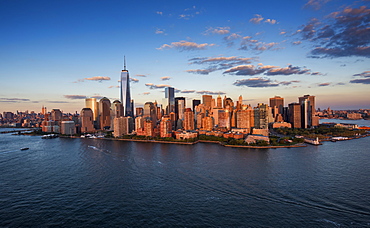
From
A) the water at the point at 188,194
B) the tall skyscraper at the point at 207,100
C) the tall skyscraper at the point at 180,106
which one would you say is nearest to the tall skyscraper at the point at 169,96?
the tall skyscraper at the point at 180,106

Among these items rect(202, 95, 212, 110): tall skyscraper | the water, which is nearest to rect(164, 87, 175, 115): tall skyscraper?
rect(202, 95, 212, 110): tall skyscraper

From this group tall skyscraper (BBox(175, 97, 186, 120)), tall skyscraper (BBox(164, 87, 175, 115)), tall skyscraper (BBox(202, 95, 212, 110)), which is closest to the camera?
tall skyscraper (BBox(175, 97, 186, 120))

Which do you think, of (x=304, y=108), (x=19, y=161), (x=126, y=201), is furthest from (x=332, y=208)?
(x=304, y=108)

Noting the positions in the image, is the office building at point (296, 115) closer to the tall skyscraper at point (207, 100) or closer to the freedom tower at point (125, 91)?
the tall skyscraper at point (207, 100)

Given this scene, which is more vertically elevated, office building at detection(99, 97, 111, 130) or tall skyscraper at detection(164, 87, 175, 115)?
tall skyscraper at detection(164, 87, 175, 115)

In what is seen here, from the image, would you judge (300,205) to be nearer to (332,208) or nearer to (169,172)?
(332,208)

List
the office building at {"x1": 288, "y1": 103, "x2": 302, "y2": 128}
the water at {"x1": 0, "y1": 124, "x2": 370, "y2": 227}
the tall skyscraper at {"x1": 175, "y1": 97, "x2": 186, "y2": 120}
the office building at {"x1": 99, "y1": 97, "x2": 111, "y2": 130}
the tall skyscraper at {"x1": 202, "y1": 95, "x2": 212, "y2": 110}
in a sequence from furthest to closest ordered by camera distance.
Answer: the tall skyscraper at {"x1": 202, "y1": 95, "x2": 212, "y2": 110} < the tall skyscraper at {"x1": 175, "y1": 97, "x2": 186, "y2": 120} < the office building at {"x1": 99, "y1": 97, "x2": 111, "y2": 130} < the office building at {"x1": 288, "y1": 103, "x2": 302, "y2": 128} < the water at {"x1": 0, "y1": 124, "x2": 370, "y2": 227}

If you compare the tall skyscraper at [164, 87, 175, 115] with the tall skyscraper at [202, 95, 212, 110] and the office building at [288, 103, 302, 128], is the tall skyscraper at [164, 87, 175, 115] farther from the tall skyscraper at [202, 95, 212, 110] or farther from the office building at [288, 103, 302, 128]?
the office building at [288, 103, 302, 128]

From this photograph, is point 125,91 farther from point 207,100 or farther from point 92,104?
point 207,100
